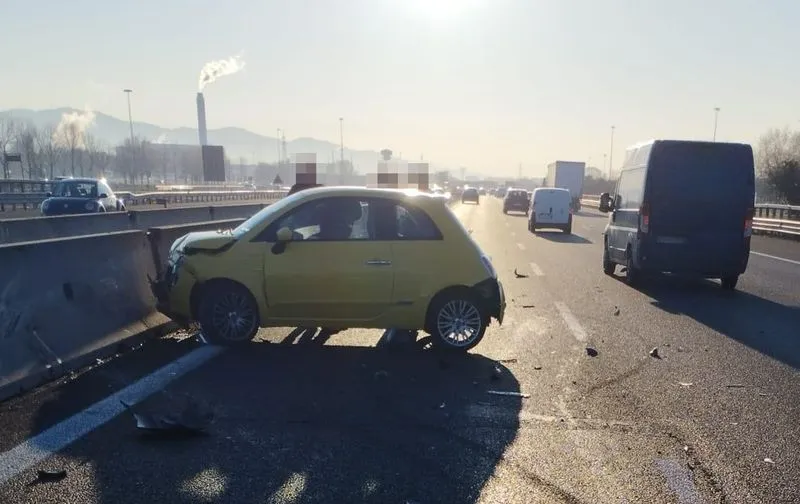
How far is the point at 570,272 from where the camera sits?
13.6m

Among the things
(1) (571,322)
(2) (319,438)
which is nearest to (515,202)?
(1) (571,322)

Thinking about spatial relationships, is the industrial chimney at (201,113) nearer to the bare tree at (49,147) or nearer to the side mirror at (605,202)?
the bare tree at (49,147)

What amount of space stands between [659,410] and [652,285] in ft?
25.1

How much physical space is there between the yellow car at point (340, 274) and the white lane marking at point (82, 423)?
0.83m

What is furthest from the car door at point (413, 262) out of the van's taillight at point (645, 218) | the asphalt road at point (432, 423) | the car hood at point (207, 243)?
the van's taillight at point (645, 218)

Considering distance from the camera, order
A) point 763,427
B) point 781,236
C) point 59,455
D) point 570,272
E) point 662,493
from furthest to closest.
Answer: point 781,236 → point 570,272 → point 763,427 → point 59,455 → point 662,493

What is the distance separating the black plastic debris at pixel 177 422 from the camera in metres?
4.25

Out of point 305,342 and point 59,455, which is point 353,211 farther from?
point 59,455

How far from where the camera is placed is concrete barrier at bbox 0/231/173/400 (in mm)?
5164

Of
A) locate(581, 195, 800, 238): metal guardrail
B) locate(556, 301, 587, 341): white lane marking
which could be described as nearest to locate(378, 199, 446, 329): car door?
locate(556, 301, 587, 341): white lane marking

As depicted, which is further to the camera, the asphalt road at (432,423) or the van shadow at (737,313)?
the van shadow at (737,313)

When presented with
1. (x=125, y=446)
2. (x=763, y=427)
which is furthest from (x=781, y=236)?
(x=125, y=446)

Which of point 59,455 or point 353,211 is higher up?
point 353,211

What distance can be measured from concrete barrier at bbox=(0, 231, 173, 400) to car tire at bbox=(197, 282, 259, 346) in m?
0.88
